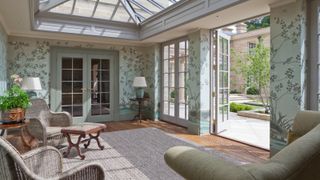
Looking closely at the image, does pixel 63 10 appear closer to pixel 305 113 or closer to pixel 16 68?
pixel 16 68

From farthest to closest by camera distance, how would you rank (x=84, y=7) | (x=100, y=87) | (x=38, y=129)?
(x=100, y=87) < (x=84, y=7) < (x=38, y=129)

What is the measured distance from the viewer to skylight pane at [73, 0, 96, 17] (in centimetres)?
543

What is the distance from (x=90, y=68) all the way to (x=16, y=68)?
175 centimetres

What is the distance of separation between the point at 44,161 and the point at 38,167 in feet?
0.21

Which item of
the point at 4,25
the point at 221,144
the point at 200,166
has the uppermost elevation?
the point at 4,25

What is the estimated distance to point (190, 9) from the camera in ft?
14.5

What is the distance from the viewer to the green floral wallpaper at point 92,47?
577cm

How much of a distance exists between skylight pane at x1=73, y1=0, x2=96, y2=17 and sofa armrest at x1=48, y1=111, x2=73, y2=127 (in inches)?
103

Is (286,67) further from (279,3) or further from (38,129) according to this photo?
(38,129)

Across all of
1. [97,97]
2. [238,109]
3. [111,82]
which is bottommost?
[238,109]

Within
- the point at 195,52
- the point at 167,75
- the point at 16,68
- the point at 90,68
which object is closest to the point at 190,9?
the point at 195,52

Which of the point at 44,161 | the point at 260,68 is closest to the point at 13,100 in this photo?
the point at 44,161

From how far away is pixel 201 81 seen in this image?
505cm

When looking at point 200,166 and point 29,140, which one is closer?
point 200,166
